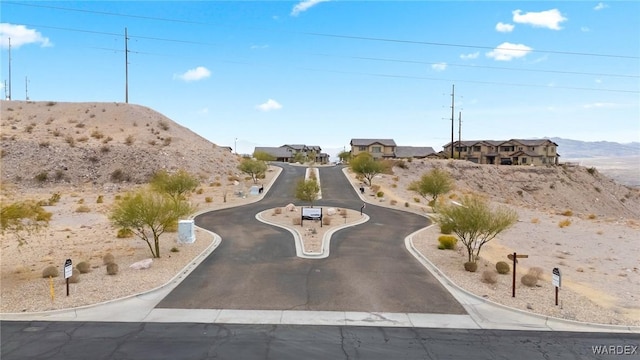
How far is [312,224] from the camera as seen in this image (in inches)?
1318

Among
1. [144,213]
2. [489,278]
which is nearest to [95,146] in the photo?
[144,213]

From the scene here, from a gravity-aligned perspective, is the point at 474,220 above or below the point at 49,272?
above

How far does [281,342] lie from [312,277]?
6876 mm

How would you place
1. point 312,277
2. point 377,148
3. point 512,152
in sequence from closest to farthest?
1. point 312,277
2. point 512,152
3. point 377,148

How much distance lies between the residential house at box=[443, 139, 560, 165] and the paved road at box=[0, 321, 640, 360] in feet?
315

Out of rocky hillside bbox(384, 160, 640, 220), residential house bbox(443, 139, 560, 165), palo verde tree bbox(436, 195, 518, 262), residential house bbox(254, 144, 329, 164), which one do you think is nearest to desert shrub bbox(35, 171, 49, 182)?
rocky hillside bbox(384, 160, 640, 220)

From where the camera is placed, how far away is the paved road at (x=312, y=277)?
16.6m

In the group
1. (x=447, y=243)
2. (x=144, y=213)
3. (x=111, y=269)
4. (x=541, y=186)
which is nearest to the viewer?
(x=111, y=269)

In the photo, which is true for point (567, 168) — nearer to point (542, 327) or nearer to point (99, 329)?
point (542, 327)

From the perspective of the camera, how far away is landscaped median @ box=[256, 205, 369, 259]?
2531 centimetres

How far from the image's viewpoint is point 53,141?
2719 inches

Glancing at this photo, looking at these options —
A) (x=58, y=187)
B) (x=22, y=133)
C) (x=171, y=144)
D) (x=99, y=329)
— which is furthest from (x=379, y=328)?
(x=22, y=133)

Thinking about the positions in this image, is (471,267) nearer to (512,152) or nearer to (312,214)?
(312,214)

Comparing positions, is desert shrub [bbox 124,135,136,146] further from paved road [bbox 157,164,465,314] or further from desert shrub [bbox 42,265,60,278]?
desert shrub [bbox 42,265,60,278]
